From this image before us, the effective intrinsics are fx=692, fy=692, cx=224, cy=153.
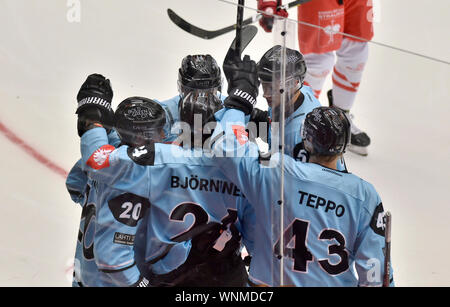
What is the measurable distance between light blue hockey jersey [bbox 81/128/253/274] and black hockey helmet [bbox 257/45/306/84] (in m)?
0.26

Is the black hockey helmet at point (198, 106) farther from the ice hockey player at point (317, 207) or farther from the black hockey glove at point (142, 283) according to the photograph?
the black hockey glove at point (142, 283)

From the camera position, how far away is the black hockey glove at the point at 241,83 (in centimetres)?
171

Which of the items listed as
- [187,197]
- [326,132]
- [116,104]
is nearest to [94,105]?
[116,104]

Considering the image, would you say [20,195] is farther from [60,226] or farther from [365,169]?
[365,169]

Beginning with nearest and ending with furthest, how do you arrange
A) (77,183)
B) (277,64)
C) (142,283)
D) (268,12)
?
(277,64) < (142,283) < (77,183) < (268,12)

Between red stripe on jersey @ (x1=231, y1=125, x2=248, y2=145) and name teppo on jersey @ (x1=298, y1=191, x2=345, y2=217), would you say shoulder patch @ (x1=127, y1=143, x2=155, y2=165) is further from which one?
name teppo on jersey @ (x1=298, y1=191, x2=345, y2=217)

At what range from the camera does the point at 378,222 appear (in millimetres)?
1644

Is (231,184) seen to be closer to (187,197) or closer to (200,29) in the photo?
(187,197)

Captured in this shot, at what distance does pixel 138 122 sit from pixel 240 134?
246 mm

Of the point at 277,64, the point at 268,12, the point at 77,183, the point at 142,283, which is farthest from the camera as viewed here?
the point at 268,12

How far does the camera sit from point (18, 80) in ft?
6.95

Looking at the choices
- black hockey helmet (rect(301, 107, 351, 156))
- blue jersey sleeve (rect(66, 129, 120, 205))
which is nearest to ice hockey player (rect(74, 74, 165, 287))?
blue jersey sleeve (rect(66, 129, 120, 205))

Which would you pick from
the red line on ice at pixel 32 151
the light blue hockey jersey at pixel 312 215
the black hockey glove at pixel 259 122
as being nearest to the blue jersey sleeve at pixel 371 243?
the light blue hockey jersey at pixel 312 215

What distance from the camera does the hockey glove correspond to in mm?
1627
